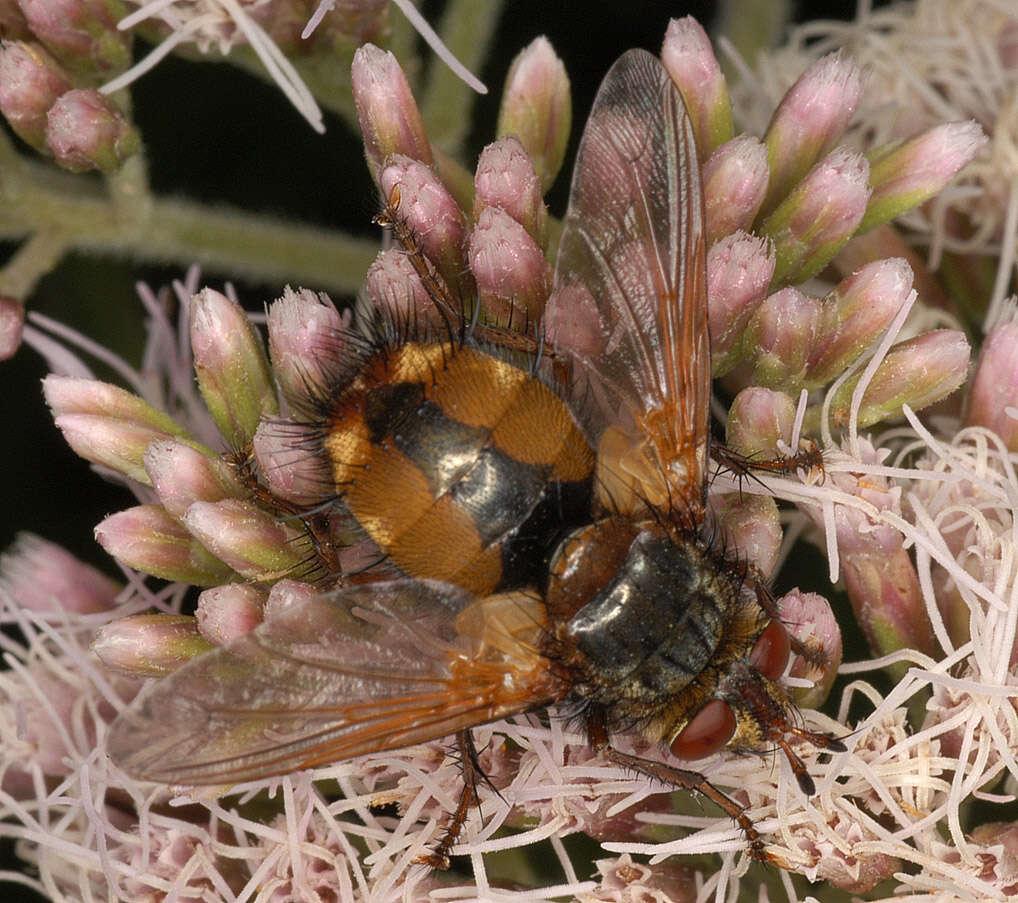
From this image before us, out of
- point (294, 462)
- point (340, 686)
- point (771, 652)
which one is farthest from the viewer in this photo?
point (294, 462)

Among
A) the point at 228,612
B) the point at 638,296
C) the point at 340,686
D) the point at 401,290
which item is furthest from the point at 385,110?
the point at 340,686

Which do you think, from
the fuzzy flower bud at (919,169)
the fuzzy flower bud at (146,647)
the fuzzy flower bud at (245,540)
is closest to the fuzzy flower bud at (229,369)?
the fuzzy flower bud at (245,540)

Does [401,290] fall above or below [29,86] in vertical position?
below

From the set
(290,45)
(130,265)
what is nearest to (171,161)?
(130,265)

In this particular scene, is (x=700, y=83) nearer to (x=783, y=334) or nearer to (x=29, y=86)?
(x=783, y=334)

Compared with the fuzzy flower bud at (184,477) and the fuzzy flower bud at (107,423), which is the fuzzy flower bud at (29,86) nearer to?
the fuzzy flower bud at (107,423)

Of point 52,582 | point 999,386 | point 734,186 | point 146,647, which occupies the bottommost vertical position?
point 52,582
